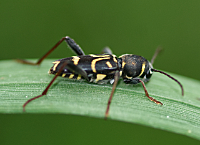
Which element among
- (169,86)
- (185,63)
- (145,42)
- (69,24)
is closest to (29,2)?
(69,24)

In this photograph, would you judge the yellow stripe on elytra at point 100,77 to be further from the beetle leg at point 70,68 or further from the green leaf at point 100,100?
the beetle leg at point 70,68

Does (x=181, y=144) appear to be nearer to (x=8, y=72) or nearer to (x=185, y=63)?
(x=185, y=63)

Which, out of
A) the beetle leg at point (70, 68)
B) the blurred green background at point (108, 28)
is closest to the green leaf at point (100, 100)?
the beetle leg at point (70, 68)

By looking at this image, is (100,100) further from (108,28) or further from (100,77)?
(108,28)

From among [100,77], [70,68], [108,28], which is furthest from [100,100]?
[108,28]

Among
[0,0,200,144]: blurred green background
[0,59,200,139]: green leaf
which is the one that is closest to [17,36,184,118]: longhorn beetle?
[0,59,200,139]: green leaf

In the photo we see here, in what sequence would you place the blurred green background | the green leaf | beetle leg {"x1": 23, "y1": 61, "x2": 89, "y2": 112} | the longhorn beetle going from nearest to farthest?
the green leaf < beetle leg {"x1": 23, "y1": 61, "x2": 89, "y2": 112} < the longhorn beetle < the blurred green background

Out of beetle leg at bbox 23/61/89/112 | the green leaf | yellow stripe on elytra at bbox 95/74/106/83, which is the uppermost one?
beetle leg at bbox 23/61/89/112

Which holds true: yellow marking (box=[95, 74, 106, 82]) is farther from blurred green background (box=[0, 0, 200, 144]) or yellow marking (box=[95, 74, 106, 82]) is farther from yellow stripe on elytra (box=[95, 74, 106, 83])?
blurred green background (box=[0, 0, 200, 144])

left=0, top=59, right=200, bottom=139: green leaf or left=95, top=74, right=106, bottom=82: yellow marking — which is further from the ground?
left=95, top=74, right=106, bottom=82: yellow marking
